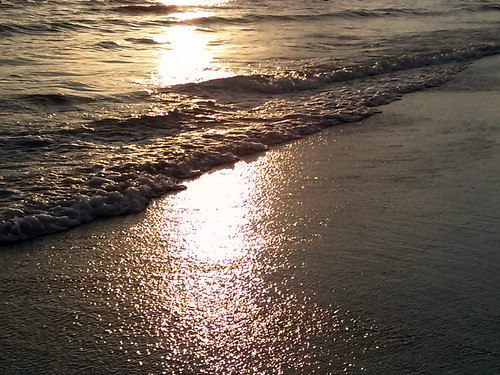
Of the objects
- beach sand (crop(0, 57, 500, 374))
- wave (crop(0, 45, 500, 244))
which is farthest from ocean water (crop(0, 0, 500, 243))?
beach sand (crop(0, 57, 500, 374))

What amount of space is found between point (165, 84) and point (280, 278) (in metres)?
5.35

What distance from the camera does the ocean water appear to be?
501 cm

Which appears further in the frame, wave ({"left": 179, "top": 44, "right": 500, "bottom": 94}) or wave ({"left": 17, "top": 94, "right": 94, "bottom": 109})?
wave ({"left": 179, "top": 44, "right": 500, "bottom": 94})

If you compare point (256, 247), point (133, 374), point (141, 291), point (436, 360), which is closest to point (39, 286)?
point (141, 291)

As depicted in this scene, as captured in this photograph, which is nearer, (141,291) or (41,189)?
(141,291)

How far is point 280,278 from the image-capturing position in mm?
3535

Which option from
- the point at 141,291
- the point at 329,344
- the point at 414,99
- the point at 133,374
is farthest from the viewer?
the point at 414,99

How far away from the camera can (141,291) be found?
11.1 ft

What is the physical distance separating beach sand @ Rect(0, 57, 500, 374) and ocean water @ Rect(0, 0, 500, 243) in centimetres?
47

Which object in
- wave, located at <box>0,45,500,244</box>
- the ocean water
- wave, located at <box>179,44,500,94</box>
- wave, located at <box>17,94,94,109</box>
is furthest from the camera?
wave, located at <box>179,44,500,94</box>

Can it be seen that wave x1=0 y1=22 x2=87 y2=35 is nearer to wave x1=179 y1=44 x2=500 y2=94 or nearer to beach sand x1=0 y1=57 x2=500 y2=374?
wave x1=179 y1=44 x2=500 y2=94

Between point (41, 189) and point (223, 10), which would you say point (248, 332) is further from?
point (223, 10)

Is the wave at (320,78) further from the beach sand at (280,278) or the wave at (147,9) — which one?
the wave at (147,9)

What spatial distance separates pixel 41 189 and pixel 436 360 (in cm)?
312
